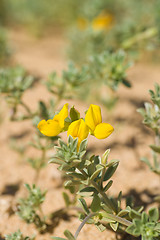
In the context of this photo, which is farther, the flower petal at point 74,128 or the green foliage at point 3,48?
the green foliage at point 3,48

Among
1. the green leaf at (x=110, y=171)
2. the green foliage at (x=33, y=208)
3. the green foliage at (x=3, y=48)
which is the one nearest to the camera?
the green leaf at (x=110, y=171)

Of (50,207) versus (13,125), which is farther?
A: (13,125)

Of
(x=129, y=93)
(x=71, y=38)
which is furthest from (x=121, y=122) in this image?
(x=71, y=38)

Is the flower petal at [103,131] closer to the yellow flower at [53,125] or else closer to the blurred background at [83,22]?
the yellow flower at [53,125]

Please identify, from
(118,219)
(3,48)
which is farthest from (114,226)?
(3,48)

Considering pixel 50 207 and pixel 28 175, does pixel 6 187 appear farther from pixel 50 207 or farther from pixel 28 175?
pixel 50 207

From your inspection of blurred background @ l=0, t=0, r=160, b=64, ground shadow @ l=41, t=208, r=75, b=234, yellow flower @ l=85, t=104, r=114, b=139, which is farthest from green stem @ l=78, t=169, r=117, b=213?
blurred background @ l=0, t=0, r=160, b=64

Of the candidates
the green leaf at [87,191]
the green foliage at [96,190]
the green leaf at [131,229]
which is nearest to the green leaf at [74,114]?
the green foliage at [96,190]
